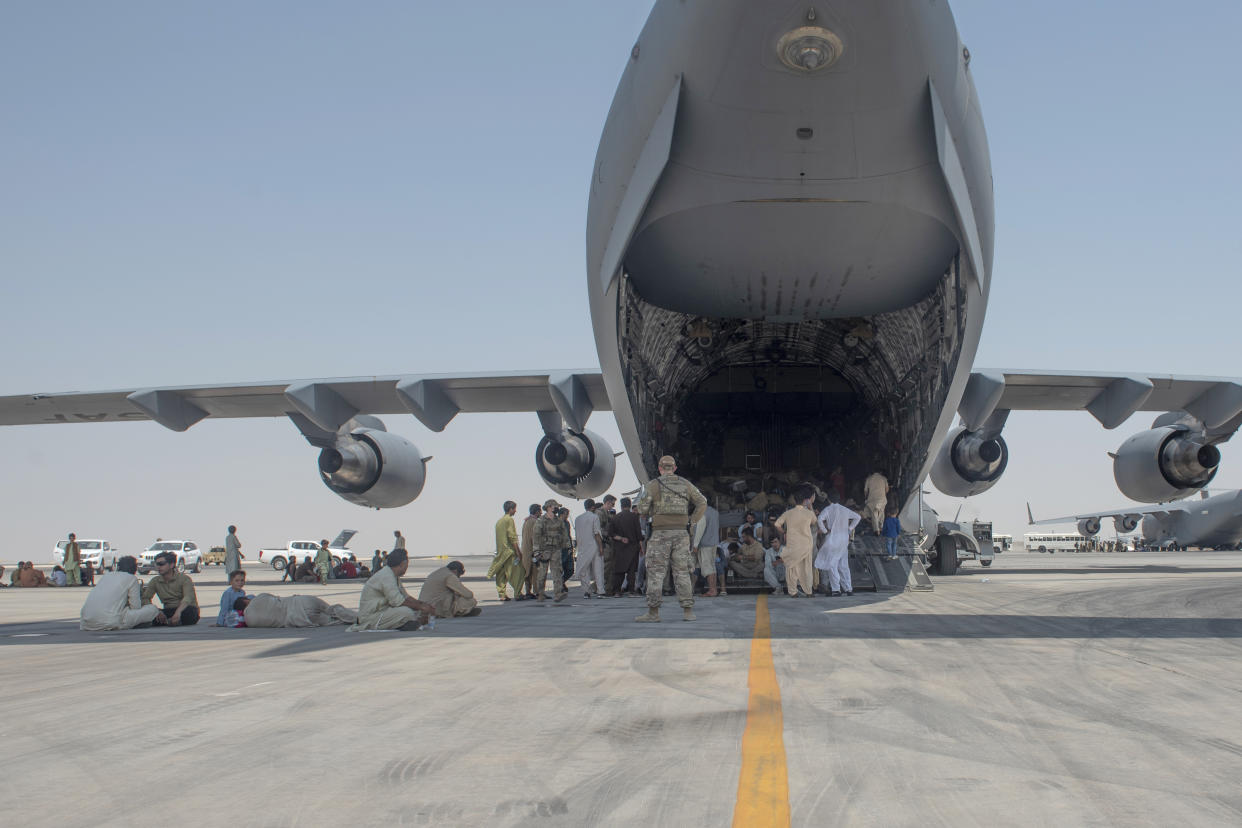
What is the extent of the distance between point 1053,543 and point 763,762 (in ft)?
293

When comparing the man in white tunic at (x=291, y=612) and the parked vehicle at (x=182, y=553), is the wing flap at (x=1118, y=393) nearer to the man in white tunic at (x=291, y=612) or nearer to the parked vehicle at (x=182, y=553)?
the man in white tunic at (x=291, y=612)

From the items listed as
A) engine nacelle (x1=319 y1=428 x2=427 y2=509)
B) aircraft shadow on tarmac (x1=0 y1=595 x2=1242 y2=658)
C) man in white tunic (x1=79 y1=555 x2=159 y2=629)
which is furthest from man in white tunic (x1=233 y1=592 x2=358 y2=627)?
engine nacelle (x1=319 y1=428 x2=427 y2=509)

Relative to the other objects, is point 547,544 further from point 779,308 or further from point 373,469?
point 373,469

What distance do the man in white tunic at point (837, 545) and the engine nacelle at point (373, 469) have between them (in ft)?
29.9

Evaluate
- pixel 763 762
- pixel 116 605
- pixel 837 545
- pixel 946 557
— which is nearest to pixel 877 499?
pixel 837 545

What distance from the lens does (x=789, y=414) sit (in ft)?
59.7

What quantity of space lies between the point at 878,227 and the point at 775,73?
2.89 metres

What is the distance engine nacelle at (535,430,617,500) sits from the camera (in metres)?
18.0

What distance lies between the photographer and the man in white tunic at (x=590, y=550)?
43.5 feet

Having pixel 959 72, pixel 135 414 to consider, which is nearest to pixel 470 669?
pixel 959 72

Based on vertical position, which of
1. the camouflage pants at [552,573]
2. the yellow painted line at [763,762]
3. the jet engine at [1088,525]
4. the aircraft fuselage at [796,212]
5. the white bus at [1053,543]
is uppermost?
the aircraft fuselage at [796,212]

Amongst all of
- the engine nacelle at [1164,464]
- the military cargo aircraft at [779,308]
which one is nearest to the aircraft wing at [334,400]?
the military cargo aircraft at [779,308]

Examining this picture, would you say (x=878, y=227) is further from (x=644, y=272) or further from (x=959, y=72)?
(x=644, y=272)

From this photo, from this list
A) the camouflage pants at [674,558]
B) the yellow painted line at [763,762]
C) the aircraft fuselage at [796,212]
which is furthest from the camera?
the camouflage pants at [674,558]
